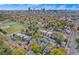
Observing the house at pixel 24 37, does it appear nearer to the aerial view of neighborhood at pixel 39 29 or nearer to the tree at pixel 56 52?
the aerial view of neighborhood at pixel 39 29

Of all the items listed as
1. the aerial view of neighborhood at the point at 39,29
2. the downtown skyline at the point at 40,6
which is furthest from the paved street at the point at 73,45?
the downtown skyline at the point at 40,6

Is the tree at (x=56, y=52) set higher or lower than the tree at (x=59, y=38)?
lower

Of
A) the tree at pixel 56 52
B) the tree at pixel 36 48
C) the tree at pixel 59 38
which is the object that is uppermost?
the tree at pixel 59 38

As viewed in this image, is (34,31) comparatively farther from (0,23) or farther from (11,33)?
(0,23)

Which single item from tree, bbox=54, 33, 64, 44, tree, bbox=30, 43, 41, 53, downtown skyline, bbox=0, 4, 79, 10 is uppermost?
downtown skyline, bbox=0, 4, 79, 10

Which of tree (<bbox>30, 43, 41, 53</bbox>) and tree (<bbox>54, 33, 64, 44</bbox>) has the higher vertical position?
tree (<bbox>54, 33, 64, 44</bbox>)

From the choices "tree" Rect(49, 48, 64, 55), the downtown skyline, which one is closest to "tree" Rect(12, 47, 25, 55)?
"tree" Rect(49, 48, 64, 55)

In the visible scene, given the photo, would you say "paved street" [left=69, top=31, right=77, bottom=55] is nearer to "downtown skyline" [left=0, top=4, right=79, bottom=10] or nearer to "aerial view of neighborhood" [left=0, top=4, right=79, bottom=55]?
"aerial view of neighborhood" [left=0, top=4, right=79, bottom=55]

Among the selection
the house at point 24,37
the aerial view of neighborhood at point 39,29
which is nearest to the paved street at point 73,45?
the aerial view of neighborhood at point 39,29
